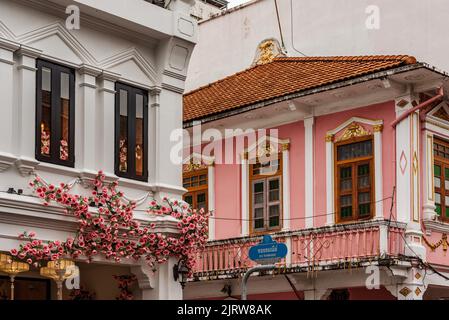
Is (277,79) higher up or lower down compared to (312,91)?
higher up

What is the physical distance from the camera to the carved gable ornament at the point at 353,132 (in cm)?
2048

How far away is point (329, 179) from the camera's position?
68.6 feet

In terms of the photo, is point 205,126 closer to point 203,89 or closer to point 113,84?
point 203,89

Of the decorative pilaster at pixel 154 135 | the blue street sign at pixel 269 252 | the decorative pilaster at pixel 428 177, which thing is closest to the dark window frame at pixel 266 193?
the decorative pilaster at pixel 428 177

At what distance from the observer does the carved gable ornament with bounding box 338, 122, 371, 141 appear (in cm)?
2048

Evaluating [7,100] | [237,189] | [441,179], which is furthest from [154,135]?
[441,179]

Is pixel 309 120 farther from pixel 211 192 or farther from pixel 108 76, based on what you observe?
pixel 108 76

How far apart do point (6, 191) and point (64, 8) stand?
294 cm

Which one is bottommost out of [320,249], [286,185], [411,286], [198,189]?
[411,286]

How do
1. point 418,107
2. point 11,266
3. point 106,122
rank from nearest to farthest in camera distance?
point 11,266 < point 106,122 < point 418,107

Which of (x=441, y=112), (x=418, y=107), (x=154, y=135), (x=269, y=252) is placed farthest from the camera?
(x=441, y=112)

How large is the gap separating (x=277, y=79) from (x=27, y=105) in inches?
370

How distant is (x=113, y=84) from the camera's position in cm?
1587

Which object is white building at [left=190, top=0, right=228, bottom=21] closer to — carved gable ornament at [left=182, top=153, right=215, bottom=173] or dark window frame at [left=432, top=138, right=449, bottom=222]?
carved gable ornament at [left=182, top=153, right=215, bottom=173]
